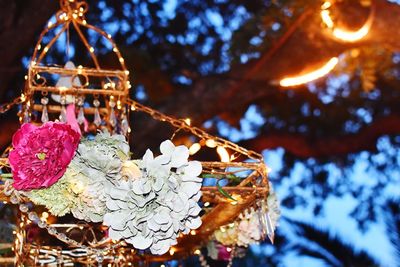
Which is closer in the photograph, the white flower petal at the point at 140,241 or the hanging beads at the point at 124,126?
the white flower petal at the point at 140,241

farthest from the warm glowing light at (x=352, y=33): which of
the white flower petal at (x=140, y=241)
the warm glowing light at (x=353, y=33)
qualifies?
the white flower petal at (x=140, y=241)

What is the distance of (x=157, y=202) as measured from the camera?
2.03m

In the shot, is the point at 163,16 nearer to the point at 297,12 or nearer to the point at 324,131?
the point at 324,131

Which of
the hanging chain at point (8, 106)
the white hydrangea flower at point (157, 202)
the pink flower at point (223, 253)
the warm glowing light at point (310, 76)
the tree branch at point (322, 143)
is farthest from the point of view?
the tree branch at point (322, 143)

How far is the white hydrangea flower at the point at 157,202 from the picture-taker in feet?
6.56

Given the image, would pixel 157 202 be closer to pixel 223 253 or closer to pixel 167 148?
pixel 167 148

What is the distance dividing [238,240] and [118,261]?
0.62 meters

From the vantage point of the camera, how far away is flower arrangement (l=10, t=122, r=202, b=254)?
201 centimetres

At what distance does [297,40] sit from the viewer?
5012mm

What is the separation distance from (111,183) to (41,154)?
0.21m

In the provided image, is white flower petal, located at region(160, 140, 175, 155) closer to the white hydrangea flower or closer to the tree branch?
the white hydrangea flower

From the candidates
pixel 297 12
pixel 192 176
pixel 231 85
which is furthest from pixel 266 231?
pixel 231 85

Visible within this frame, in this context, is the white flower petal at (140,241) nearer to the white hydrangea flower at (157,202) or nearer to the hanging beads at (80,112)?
the white hydrangea flower at (157,202)

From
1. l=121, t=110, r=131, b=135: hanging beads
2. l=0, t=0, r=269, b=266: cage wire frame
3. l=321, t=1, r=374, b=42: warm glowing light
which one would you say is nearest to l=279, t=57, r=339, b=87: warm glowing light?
l=321, t=1, r=374, b=42: warm glowing light
